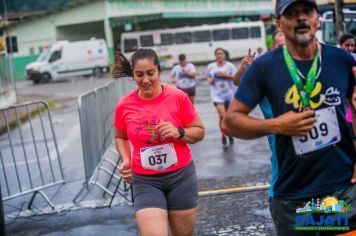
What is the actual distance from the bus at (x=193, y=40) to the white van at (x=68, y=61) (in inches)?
125

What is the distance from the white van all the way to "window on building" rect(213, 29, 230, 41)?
9.01 metres

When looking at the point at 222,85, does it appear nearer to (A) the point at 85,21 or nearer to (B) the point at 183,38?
(B) the point at 183,38

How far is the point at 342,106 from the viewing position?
2850mm

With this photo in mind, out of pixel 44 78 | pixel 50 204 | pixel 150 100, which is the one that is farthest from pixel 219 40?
pixel 150 100

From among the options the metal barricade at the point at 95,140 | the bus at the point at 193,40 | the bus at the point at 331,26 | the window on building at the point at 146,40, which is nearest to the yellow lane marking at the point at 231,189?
the metal barricade at the point at 95,140

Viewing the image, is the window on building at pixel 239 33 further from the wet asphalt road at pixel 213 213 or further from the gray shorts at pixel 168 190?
the gray shorts at pixel 168 190

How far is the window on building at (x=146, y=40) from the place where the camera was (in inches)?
1714

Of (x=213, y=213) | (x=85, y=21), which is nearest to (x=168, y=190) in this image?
(x=213, y=213)

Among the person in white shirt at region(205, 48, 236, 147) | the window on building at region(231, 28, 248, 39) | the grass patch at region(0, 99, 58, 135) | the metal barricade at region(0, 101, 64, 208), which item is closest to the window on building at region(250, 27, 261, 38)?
the window on building at region(231, 28, 248, 39)

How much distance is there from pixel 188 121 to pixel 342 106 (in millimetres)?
1489

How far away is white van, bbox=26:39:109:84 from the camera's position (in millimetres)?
39031

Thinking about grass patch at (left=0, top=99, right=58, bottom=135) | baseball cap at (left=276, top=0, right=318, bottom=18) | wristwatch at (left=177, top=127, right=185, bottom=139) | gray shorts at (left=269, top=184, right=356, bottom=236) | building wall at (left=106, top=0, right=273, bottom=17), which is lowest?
grass patch at (left=0, top=99, right=58, bottom=135)

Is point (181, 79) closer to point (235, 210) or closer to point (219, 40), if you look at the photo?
point (235, 210)

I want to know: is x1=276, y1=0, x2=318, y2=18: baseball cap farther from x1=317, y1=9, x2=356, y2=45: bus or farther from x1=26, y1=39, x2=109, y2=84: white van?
x1=26, y1=39, x2=109, y2=84: white van
